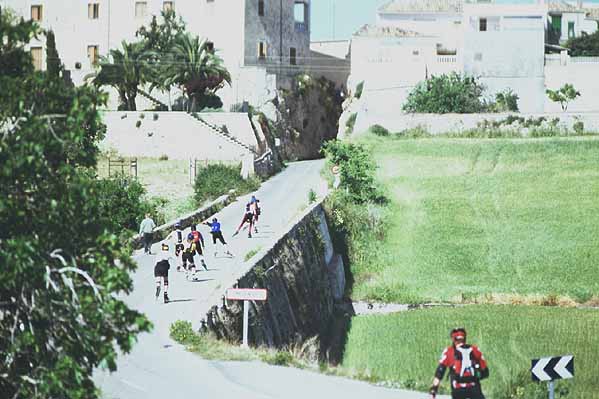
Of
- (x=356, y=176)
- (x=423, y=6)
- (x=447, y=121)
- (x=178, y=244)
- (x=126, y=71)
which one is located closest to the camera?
(x=178, y=244)

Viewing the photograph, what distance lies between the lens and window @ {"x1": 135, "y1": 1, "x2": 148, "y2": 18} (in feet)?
247

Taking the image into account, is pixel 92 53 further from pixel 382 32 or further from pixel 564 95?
pixel 564 95

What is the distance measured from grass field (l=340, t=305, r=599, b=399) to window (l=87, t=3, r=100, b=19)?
41.0 m

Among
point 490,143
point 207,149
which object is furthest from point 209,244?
point 490,143

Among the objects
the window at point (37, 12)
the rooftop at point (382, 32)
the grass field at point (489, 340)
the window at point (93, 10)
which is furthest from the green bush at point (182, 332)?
the window at point (37, 12)

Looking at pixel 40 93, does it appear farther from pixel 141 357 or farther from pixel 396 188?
pixel 396 188

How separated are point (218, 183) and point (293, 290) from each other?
1894cm

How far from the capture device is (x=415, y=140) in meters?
65.4

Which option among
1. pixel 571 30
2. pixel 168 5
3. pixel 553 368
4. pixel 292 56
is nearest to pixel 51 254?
pixel 553 368

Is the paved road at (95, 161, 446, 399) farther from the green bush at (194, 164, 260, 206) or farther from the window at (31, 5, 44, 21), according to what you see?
the window at (31, 5, 44, 21)

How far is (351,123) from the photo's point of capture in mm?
73812

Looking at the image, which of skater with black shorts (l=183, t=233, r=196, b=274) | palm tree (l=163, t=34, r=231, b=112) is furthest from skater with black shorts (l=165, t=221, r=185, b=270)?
palm tree (l=163, t=34, r=231, b=112)

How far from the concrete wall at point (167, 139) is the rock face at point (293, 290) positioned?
56.3 ft

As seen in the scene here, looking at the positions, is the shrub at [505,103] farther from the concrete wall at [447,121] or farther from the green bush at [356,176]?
the green bush at [356,176]
